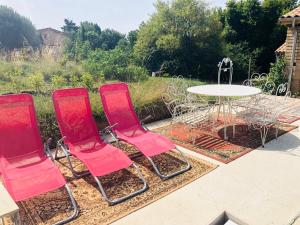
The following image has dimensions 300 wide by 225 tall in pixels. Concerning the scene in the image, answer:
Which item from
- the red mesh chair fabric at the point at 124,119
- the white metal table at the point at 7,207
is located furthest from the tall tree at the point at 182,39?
the white metal table at the point at 7,207

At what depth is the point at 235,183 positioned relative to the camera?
4.00 metres

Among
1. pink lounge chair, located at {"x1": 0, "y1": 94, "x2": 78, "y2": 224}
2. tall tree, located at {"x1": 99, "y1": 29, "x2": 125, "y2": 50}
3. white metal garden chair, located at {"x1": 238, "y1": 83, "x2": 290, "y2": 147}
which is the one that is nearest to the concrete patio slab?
white metal garden chair, located at {"x1": 238, "y1": 83, "x2": 290, "y2": 147}

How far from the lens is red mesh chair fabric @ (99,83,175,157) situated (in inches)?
182

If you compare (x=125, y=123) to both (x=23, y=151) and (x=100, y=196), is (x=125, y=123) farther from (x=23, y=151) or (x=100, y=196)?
(x=23, y=151)

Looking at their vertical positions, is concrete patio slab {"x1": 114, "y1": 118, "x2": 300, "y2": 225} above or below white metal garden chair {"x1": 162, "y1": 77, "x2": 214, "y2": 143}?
below

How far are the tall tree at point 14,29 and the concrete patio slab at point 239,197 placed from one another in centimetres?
2996

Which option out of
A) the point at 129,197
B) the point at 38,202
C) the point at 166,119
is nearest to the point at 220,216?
the point at 129,197

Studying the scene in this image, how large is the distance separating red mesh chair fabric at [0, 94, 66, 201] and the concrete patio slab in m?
1.16

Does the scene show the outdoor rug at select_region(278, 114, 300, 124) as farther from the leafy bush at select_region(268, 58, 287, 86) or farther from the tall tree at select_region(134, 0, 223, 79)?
the tall tree at select_region(134, 0, 223, 79)

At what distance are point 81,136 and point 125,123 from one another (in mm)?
936

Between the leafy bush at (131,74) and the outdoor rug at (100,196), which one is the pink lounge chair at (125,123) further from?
the leafy bush at (131,74)

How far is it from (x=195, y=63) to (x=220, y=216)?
11.8 m

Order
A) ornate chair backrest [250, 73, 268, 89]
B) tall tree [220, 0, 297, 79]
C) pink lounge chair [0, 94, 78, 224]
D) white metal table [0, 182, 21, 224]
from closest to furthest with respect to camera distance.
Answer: white metal table [0, 182, 21, 224], pink lounge chair [0, 94, 78, 224], ornate chair backrest [250, 73, 268, 89], tall tree [220, 0, 297, 79]

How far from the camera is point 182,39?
13.9 metres
